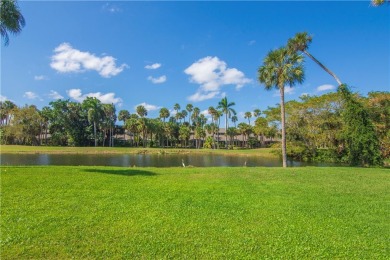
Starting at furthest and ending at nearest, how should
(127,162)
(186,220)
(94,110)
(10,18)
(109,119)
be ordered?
1. (109,119)
2. (94,110)
3. (127,162)
4. (10,18)
5. (186,220)

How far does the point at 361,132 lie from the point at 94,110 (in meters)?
69.1

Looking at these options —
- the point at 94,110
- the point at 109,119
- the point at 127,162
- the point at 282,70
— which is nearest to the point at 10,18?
the point at 282,70

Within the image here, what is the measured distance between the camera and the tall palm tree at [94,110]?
74.3 m

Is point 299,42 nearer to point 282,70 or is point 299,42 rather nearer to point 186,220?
point 282,70

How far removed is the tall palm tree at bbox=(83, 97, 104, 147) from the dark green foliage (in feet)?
217

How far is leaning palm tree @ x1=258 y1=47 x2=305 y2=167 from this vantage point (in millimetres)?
21422

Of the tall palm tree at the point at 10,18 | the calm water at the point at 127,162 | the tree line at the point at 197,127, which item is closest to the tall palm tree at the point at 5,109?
the tree line at the point at 197,127

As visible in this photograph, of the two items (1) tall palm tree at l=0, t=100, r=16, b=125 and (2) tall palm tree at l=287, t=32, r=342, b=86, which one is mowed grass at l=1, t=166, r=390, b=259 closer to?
(2) tall palm tree at l=287, t=32, r=342, b=86

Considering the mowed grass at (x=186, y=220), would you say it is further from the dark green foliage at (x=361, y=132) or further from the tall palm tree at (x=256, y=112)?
the tall palm tree at (x=256, y=112)

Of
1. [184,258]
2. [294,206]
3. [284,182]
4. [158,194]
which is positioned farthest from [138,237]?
[284,182]

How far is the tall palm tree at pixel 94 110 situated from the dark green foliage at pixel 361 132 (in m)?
66.1

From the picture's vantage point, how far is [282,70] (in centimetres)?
2173

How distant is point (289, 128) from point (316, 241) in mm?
37827

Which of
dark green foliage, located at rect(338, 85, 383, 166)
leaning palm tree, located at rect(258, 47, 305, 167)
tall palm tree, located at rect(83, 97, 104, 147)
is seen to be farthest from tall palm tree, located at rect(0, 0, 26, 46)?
tall palm tree, located at rect(83, 97, 104, 147)
